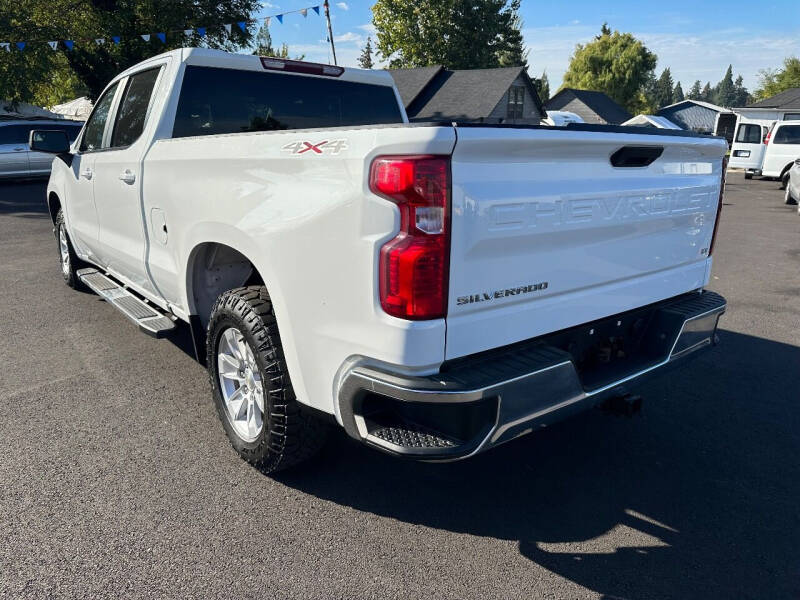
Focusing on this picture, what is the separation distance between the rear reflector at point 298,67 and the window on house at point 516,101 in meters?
33.5

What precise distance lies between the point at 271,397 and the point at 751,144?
2581 cm

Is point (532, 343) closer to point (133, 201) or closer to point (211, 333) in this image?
point (211, 333)

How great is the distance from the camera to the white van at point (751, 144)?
23.1 meters

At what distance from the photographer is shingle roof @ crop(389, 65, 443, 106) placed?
105ft

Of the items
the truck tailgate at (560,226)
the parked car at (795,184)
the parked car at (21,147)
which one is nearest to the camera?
the truck tailgate at (560,226)

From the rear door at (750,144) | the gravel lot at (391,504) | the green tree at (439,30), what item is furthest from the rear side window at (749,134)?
the green tree at (439,30)

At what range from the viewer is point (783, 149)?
19.8 metres

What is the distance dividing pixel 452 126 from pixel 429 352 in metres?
0.77

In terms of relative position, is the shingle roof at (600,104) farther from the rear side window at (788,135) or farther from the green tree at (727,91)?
the green tree at (727,91)

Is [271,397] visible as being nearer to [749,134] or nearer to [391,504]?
[391,504]

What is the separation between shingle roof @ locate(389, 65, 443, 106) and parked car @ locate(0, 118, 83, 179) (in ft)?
63.1

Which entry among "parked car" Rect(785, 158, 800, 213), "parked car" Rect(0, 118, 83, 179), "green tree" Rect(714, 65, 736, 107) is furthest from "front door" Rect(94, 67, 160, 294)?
"green tree" Rect(714, 65, 736, 107)

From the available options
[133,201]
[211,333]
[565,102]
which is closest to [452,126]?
[211,333]

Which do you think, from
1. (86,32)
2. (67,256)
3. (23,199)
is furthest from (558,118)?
(67,256)
